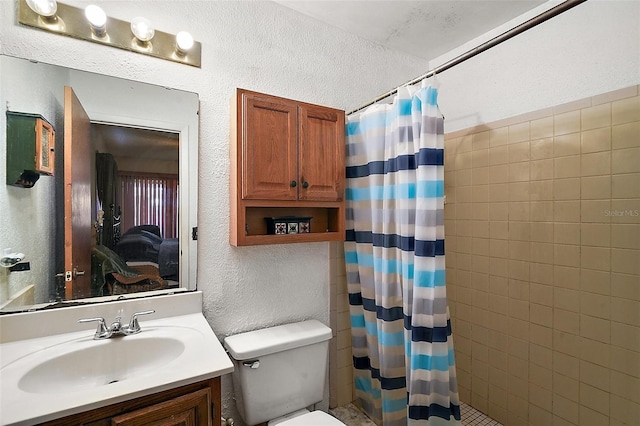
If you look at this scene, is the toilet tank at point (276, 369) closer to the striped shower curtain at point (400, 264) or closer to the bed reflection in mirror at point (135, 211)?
the striped shower curtain at point (400, 264)

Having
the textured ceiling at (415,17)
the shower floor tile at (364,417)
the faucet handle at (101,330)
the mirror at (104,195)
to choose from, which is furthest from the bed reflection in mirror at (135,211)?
the shower floor tile at (364,417)

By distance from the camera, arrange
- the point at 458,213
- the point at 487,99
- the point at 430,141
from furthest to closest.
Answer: the point at 458,213 < the point at 487,99 < the point at 430,141

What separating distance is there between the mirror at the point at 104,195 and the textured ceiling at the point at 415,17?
3.09ft

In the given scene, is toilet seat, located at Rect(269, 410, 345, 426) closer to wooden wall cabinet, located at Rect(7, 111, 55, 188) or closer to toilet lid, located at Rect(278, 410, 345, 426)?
toilet lid, located at Rect(278, 410, 345, 426)

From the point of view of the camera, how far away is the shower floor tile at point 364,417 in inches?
69.8

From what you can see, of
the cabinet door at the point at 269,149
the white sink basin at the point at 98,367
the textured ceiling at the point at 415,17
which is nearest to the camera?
the white sink basin at the point at 98,367

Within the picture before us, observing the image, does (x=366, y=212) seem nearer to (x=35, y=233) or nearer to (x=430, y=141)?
(x=430, y=141)

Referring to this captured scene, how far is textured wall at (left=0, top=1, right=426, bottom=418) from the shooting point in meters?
1.32

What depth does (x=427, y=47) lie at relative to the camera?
84.4 inches

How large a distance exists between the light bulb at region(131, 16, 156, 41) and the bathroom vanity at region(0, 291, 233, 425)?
1.13 meters

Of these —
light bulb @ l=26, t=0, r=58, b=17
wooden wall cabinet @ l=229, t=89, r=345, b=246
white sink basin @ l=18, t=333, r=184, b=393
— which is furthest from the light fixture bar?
white sink basin @ l=18, t=333, r=184, b=393

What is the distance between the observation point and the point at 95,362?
1.14m

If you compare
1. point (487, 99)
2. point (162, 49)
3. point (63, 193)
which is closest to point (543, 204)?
point (487, 99)

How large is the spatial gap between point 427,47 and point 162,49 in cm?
168
